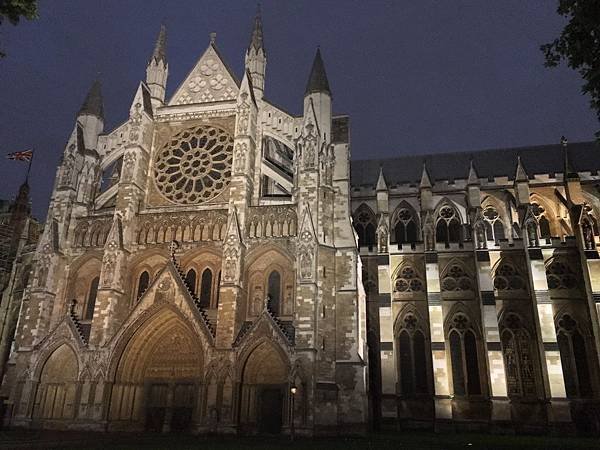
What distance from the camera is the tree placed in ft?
37.4

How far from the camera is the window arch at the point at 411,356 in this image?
2982 centimetres

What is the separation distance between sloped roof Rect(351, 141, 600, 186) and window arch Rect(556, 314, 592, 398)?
11067mm

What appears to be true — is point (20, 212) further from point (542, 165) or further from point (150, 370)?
point (542, 165)

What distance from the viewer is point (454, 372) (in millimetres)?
29781

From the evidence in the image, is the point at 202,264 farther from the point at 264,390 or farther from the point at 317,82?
the point at 317,82

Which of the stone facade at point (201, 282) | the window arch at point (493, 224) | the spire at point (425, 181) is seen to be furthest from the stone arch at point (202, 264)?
the window arch at point (493, 224)

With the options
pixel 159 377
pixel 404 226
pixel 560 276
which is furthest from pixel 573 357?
pixel 159 377

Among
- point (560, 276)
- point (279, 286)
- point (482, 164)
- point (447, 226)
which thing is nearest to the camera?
point (279, 286)

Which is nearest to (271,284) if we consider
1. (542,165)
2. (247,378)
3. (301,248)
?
(301,248)

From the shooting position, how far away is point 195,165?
91.4 feet

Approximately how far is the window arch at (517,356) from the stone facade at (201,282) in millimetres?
10488

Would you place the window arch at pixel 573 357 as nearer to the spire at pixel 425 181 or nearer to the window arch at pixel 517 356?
the window arch at pixel 517 356

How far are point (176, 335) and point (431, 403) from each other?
15.2 metres

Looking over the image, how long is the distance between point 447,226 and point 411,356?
9.84 m
